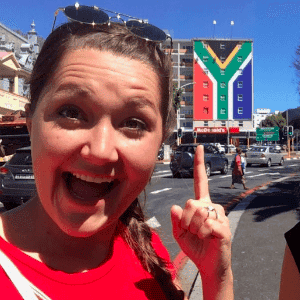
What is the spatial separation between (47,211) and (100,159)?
0.22 metres

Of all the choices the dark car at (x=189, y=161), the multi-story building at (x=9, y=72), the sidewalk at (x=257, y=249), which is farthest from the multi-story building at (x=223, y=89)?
the sidewalk at (x=257, y=249)

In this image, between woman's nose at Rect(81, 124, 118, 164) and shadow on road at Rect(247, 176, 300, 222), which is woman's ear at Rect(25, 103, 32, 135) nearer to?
woman's nose at Rect(81, 124, 118, 164)

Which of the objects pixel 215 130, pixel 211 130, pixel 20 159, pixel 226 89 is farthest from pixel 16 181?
pixel 226 89

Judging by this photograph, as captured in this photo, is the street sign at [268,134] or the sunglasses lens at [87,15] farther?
the street sign at [268,134]

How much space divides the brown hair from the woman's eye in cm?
12

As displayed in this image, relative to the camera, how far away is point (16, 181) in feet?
25.0

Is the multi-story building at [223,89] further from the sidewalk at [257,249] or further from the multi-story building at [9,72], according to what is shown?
the sidewalk at [257,249]

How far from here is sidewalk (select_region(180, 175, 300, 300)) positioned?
351 cm

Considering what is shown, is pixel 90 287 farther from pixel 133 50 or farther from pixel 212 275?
pixel 133 50

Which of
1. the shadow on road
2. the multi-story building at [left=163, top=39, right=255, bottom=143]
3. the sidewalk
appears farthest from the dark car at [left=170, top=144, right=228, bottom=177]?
the multi-story building at [left=163, top=39, right=255, bottom=143]

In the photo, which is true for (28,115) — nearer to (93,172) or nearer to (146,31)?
(93,172)

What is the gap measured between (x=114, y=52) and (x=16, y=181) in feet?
23.7

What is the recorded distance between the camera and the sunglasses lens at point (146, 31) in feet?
3.65

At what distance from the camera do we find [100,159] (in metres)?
0.94
